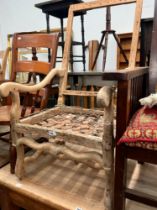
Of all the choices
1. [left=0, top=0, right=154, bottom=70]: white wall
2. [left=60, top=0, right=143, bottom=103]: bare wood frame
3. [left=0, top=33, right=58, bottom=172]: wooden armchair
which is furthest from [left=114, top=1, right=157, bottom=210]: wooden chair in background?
[left=0, top=0, right=154, bottom=70]: white wall

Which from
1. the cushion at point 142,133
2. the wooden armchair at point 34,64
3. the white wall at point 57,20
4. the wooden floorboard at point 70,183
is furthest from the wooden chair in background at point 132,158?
the white wall at point 57,20

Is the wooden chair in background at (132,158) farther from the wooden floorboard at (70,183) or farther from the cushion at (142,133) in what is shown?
the wooden floorboard at (70,183)

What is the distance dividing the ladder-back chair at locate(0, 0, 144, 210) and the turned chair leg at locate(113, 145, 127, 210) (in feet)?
0.11

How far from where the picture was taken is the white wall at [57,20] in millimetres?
2402

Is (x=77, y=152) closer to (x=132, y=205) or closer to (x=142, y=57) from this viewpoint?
(x=132, y=205)

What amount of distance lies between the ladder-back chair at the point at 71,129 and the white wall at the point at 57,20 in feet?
4.48

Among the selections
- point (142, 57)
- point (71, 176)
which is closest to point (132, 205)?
point (71, 176)

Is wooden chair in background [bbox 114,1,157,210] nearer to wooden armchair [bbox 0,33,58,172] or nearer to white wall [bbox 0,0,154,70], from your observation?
wooden armchair [bbox 0,33,58,172]

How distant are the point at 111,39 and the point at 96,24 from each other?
0.33 meters

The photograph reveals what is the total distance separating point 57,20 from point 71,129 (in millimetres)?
2465

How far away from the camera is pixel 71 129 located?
0.87 meters

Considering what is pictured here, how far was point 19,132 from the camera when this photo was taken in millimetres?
908

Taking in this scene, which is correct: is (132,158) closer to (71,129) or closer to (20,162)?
(71,129)

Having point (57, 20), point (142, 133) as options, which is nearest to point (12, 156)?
point (142, 133)
